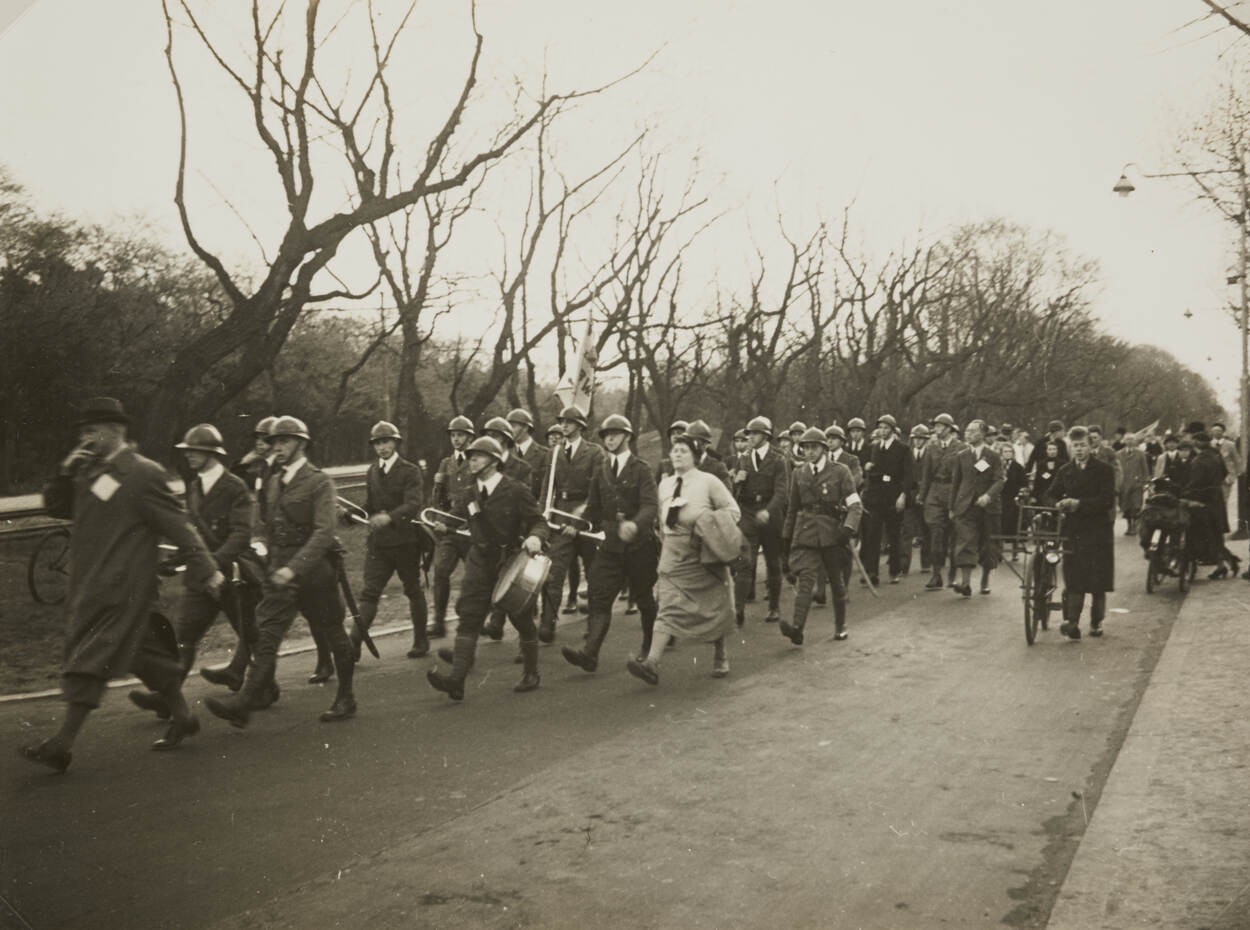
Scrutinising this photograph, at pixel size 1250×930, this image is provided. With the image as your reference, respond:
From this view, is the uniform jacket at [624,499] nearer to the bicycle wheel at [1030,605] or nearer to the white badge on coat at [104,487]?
the bicycle wheel at [1030,605]

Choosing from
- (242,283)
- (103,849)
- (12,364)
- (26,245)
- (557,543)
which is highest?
(242,283)

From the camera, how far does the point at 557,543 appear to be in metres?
11.0

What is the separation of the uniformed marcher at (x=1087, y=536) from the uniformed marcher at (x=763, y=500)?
2.75 meters

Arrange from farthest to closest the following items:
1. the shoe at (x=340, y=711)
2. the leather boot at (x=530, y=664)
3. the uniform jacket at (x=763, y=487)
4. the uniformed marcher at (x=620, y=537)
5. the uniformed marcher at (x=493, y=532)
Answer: the uniform jacket at (x=763, y=487) < the uniformed marcher at (x=620, y=537) < the leather boot at (x=530, y=664) < the uniformed marcher at (x=493, y=532) < the shoe at (x=340, y=711)

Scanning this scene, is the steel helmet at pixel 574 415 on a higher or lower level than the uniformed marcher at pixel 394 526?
higher

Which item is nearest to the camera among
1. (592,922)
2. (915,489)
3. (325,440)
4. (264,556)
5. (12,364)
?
(592,922)

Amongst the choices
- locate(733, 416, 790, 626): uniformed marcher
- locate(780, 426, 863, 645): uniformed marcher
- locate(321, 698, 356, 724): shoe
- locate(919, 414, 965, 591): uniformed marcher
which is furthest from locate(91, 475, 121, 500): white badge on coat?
locate(919, 414, 965, 591): uniformed marcher

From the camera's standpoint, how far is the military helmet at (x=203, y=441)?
761cm

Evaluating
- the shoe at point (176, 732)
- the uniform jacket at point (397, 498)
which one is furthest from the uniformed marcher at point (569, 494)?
the shoe at point (176, 732)

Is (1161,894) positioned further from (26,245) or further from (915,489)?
(915,489)

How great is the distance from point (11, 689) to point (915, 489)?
34.4 ft

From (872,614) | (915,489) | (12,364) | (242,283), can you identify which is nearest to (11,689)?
(12,364)

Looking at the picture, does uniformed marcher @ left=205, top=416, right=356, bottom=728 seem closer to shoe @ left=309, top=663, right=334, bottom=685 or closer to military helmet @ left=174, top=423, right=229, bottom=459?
military helmet @ left=174, top=423, right=229, bottom=459

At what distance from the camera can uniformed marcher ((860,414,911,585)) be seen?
1475 cm
